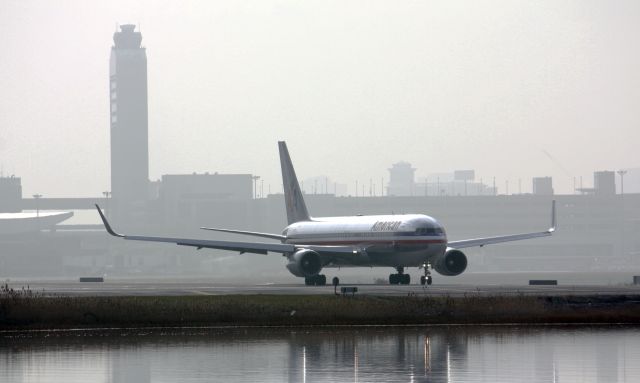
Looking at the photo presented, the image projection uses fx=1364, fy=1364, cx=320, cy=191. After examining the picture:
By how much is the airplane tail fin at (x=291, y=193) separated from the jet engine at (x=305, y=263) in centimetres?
1324

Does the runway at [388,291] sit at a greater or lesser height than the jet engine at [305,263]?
lesser

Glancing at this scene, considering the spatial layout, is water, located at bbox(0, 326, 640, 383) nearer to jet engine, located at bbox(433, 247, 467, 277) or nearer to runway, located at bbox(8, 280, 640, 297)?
runway, located at bbox(8, 280, 640, 297)

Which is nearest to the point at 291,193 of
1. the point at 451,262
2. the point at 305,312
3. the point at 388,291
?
the point at 451,262

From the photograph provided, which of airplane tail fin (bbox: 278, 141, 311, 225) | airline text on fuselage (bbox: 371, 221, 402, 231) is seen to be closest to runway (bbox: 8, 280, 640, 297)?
airline text on fuselage (bbox: 371, 221, 402, 231)

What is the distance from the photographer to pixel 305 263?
95.9 m

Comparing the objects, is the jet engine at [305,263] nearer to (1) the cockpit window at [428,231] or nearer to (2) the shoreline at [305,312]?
(1) the cockpit window at [428,231]

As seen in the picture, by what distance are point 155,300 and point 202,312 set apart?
5.18m

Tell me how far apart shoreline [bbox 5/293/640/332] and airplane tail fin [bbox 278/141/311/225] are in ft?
152

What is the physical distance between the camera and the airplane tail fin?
110 metres

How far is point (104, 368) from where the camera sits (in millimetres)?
41500

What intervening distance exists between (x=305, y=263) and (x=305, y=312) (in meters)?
35.8

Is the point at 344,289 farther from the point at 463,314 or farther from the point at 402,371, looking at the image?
the point at 402,371

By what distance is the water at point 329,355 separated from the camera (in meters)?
39.0

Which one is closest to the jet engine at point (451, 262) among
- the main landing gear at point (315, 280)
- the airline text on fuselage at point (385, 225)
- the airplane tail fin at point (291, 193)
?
the airline text on fuselage at point (385, 225)
